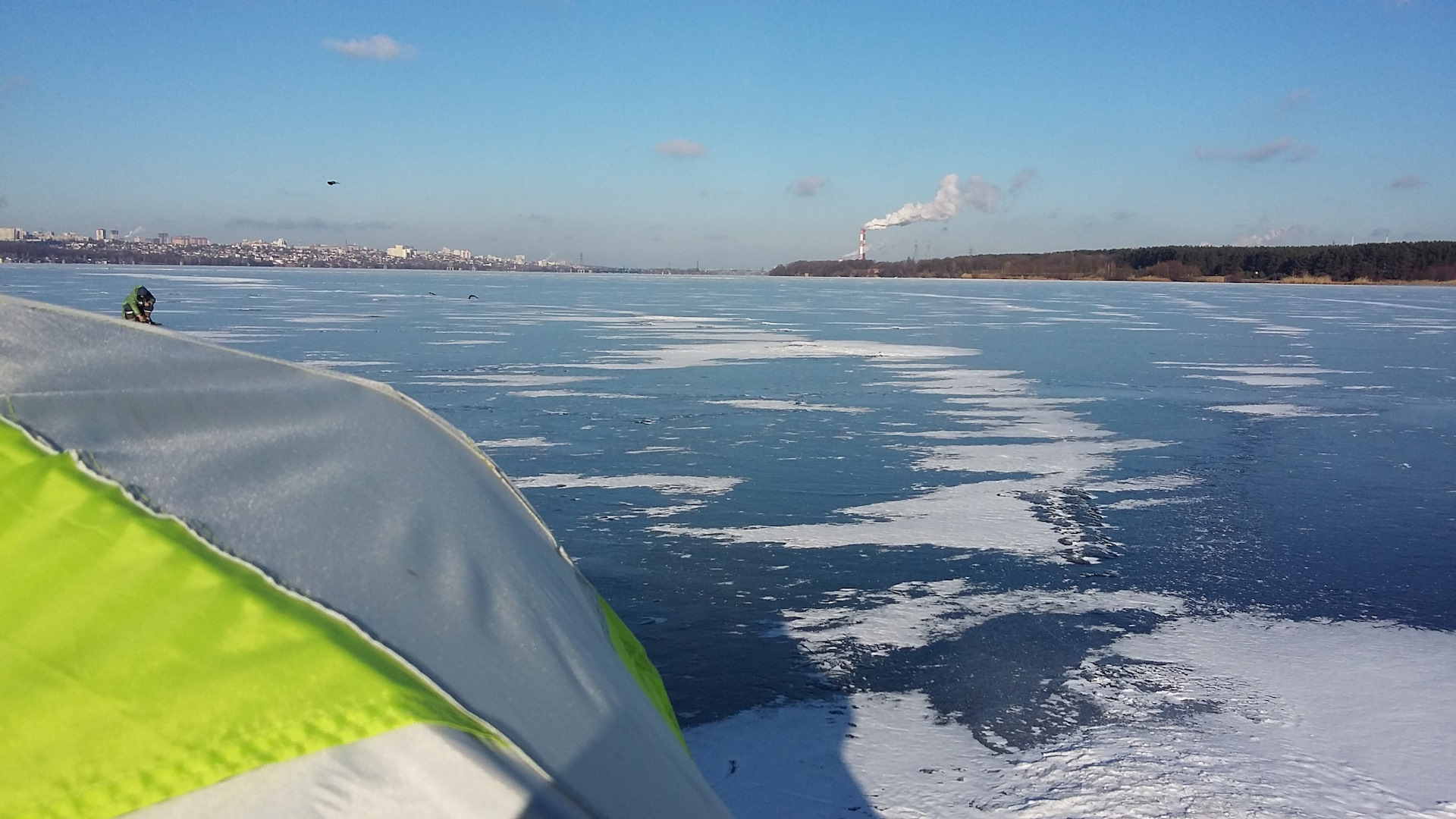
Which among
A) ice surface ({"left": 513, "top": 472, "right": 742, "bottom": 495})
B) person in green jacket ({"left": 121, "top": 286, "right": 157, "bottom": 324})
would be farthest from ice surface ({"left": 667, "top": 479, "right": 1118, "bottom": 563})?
person in green jacket ({"left": 121, "top": 286, "right": 157, "bottom": 324})

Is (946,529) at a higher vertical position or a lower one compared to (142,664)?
lower

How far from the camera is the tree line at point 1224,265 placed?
8269 centimetres

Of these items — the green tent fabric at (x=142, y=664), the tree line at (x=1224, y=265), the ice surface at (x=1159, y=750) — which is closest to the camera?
the green tent fabric at (x=142, y=664)

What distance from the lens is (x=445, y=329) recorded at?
22641mm

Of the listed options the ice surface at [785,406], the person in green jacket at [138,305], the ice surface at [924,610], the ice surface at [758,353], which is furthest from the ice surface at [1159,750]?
the ice surface at [758,353]

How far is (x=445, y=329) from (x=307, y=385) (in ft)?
71.0

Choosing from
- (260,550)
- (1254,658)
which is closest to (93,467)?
(260,550)

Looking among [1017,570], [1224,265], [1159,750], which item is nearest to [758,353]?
[1017,570]

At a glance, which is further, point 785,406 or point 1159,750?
point 785,406

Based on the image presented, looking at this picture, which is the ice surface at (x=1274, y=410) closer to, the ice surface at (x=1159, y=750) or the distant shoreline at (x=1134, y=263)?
the ice surface at (x=1159, y=750)

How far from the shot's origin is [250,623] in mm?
1299

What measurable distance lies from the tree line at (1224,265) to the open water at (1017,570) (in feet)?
263

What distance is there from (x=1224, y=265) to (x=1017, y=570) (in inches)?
3874

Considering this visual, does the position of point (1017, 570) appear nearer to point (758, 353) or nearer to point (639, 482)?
point (639, 482)
